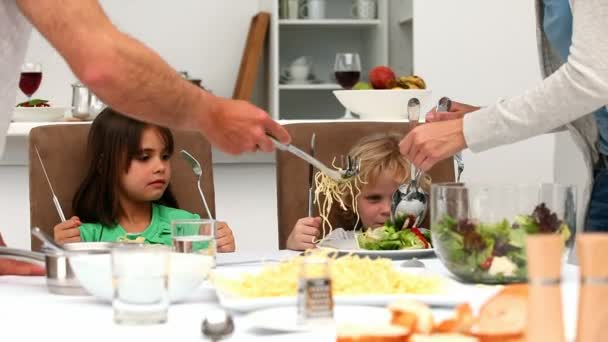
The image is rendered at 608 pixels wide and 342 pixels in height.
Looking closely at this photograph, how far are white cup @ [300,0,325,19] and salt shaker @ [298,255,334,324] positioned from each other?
3.87 m

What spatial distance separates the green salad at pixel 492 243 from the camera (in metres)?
1.32

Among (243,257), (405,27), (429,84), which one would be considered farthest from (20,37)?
(405,27)

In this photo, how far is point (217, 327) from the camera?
1.03 metres

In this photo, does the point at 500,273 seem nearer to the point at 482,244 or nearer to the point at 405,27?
the point at 482,244

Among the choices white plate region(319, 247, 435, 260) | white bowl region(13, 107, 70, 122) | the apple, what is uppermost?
the apple

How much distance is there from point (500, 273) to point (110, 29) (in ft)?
2.21

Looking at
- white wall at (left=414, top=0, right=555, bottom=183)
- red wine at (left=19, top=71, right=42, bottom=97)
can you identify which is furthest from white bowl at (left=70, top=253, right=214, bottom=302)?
white wall at (left=414, top=0, right=555, bottom=183)

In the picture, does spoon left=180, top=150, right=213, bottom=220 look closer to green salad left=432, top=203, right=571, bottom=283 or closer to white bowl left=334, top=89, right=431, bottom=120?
green salad left=432, top=203, right=571, bottom=283

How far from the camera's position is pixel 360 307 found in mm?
1153

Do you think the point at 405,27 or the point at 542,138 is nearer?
the point at 542,138

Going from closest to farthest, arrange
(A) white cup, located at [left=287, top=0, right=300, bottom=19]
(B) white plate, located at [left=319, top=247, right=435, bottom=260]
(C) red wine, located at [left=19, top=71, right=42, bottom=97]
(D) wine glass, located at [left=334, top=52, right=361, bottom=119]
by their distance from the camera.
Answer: (B) white plate, located at [left=319, top=247, right=435, bottom=260]
(C) red wine, located at [left=19, top=71, right=42, bottom=97]
(D) wine glass, located at [left=334, top=52, right=361, bottom=119]
(A) white cup, located at [left=287, top=0, right=300, bottom=19]

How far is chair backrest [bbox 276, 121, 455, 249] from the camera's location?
88.9 inches

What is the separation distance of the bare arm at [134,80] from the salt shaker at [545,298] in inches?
35.9

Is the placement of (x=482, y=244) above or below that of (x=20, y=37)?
below
